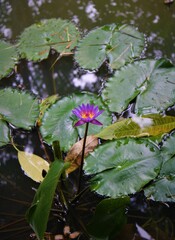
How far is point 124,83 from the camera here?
1614mm

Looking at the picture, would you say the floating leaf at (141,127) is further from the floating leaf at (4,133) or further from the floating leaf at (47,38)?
the floating leaf at (47,38)

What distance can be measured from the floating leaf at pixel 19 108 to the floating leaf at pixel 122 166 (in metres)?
0.40

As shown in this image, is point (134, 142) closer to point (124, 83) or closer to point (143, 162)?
point (143, 162)

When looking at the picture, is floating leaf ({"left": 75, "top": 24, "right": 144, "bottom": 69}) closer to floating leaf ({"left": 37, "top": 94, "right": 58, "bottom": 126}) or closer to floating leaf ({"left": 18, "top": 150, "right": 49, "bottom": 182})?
floating leaf ({"left": 37, "top": 94, "right": 58, "bottom": 126})

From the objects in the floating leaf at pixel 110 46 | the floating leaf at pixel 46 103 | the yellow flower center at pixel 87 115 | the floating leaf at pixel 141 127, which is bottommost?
the floating leaf at pixel 141 127

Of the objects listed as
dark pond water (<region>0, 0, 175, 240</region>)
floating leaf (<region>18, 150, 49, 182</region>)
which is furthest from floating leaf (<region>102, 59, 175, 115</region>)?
floating leaf (<region>18, 150, 49, 182</region>)

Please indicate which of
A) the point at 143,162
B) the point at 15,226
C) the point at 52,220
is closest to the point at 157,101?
the point at 143,162

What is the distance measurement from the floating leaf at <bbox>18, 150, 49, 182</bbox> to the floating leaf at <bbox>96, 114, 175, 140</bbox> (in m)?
0.27

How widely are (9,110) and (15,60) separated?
0.42 m

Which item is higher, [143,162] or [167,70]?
[167,70]

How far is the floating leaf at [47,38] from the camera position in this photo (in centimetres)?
193

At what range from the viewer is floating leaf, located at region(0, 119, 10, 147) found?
1546mm

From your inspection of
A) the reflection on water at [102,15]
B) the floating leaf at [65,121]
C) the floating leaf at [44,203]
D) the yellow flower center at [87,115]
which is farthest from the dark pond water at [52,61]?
the yellow flower center at [87,115]

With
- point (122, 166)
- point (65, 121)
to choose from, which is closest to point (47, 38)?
point (65, 121)
